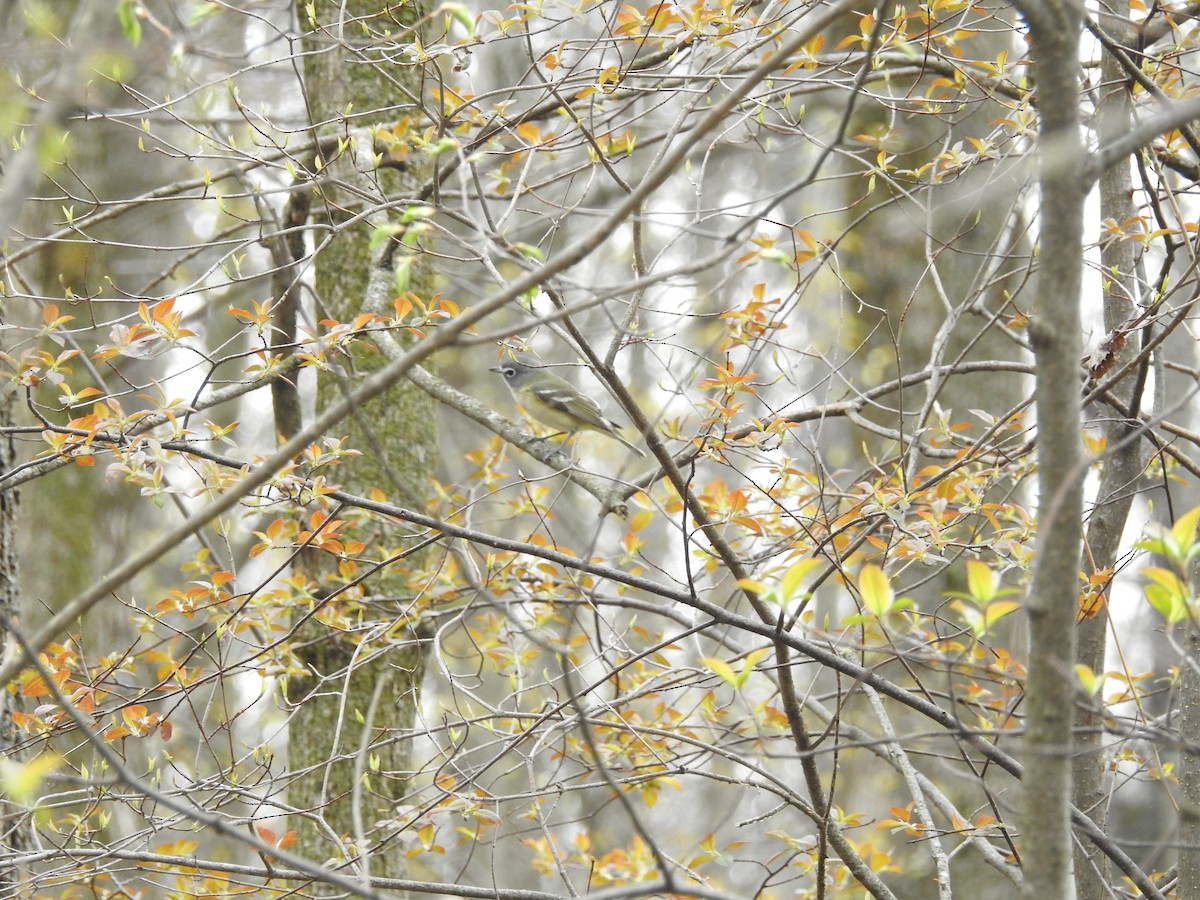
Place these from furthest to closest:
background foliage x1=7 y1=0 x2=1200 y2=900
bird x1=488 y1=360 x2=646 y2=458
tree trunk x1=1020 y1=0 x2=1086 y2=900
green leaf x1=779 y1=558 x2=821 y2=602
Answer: bird x1=488 y1=360 x2=646 y2=458 → green leaf x1=779 y1=558 x2=821 y2=602 → background foliage x1=7 y1=0 x2=1200 y2=900 → tree trunk x1=1020 y1=0 x2=1086 y2=900

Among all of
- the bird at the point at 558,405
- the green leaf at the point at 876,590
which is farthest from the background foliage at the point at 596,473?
the bird at the point at 558,405

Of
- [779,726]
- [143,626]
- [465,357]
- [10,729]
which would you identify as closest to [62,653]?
[143,626]

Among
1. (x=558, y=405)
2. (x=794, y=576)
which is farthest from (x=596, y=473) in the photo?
(x=794, y=576)

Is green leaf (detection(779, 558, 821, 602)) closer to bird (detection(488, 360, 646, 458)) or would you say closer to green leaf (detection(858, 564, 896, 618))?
green leaf (detection(858, 564, 896, 618))

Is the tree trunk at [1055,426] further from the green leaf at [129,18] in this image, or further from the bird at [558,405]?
the bird at [558,405]

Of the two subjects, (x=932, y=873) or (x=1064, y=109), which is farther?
(x=932, y=873)

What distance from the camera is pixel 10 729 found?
143 inches

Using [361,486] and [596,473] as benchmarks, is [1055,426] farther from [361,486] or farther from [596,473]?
[361,486]

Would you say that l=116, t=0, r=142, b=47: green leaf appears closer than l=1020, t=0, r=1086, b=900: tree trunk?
No

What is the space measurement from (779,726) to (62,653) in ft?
8.45

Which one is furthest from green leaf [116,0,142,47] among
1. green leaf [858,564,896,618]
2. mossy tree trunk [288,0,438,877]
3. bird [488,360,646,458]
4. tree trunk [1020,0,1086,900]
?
bird [488,360,646,458]

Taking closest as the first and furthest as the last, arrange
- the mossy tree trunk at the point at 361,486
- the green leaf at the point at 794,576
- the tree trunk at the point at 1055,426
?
the tree trunk at the point at 1055,426 → the green leaf at the point at 794,576 → the mossy tree trunk at the point at 361,486

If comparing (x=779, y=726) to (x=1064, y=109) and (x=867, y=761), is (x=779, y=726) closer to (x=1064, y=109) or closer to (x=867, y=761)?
(x=1064, y=109)

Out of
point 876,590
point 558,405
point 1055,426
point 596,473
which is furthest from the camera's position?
point 558,405
